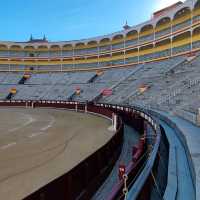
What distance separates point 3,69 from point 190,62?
48.2 meters

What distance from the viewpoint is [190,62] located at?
32375 mm

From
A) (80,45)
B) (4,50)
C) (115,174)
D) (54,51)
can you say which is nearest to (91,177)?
(115,174)

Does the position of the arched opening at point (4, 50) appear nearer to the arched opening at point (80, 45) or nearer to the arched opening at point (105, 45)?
the arched opening at point (80, 45)

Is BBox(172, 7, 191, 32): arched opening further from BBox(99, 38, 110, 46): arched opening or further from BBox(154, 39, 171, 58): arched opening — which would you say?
BBox(99, 38, 110, 46): arched opening

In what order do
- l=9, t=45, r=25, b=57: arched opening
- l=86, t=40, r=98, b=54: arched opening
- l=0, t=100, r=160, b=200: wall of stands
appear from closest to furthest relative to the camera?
l=0, t=100, r=160, b=200: wall of stands, l=86, t=40, r=98, b=54: arched opening, l=9, t=45, r=25, b=57: arched opening

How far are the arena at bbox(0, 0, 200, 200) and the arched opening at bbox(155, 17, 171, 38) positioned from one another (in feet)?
0.61

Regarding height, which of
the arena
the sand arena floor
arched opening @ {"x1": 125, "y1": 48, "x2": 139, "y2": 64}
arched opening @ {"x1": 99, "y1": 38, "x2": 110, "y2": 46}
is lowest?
the sand arena floor

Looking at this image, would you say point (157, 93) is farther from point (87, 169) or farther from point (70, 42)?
point (70, 42)

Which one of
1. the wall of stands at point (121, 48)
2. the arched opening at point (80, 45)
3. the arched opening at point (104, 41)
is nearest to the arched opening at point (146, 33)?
the wall of stands at point (121, 48)

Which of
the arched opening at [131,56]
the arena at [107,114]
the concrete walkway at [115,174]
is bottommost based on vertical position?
the concrete walkway at [115,174]

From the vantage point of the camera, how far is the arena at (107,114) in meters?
5.50

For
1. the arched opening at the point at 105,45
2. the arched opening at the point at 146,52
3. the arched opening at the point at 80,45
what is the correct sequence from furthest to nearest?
the arched opening at the point at 80,45, the arched opening at the point at 105,45, the arched opening at the point at 146,52

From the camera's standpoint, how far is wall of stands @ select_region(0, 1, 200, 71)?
39469 millimetres

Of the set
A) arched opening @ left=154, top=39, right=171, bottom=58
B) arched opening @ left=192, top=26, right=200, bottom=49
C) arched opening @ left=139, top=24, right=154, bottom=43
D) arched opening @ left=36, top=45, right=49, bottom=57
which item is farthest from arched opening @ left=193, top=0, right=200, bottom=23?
arched opening @ left=36, top=45, right=49, bottom=57
